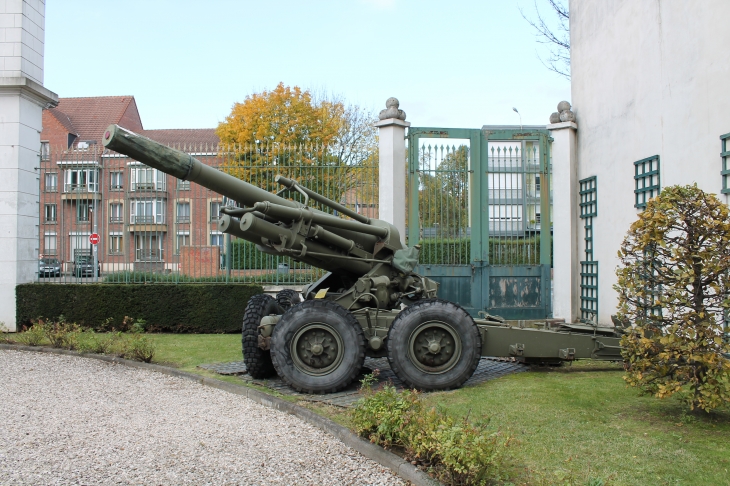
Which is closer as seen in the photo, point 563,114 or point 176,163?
point 176,163

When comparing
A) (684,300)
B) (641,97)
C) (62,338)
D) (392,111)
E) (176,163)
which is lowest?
(62,338)

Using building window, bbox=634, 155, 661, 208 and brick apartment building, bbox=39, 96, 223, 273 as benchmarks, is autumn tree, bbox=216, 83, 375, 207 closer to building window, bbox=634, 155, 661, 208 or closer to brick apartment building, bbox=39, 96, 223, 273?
brick apartment building, bbox=39, 96, 223, 273

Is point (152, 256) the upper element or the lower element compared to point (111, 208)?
lower

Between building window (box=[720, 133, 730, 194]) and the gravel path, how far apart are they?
5.60 metres

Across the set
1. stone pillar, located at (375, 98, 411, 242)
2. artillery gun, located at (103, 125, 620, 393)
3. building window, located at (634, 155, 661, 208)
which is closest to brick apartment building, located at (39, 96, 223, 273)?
stone pillar, located at (375, 98, 411, 242)

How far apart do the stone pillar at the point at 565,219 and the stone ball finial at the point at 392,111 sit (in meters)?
2.91

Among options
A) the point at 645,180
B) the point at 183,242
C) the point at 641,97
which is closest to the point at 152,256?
the point at 183,242

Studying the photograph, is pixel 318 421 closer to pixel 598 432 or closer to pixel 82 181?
pixel 598 432

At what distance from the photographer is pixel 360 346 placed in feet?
21.1

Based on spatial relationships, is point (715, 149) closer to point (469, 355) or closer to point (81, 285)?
point (469, 355)

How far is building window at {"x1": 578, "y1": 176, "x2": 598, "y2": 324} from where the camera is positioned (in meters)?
11.1

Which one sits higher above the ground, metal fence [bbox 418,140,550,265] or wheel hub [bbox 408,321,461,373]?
metal fence [bbox 418,140,550,265]

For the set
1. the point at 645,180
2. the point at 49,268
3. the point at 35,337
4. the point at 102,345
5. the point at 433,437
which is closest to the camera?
the point at 433,437

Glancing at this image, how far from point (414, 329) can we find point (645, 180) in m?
5.24
